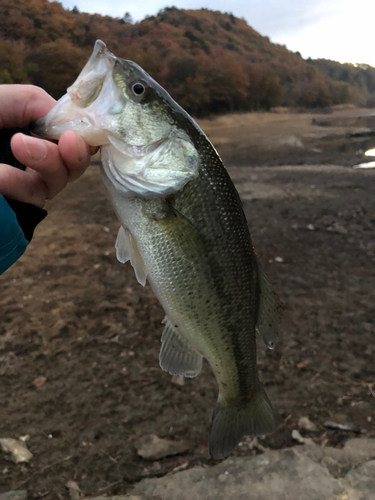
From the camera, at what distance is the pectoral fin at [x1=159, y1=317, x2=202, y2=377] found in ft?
5.07

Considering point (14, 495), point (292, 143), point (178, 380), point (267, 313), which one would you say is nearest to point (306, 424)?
point (178, 380)

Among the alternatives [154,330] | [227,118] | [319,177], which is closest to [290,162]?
[319,177]

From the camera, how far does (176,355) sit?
1.56 m

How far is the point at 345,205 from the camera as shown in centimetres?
758

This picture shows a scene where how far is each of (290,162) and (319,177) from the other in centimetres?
381

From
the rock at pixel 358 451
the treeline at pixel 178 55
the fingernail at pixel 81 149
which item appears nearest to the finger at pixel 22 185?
the fingernail at pixel 81 149

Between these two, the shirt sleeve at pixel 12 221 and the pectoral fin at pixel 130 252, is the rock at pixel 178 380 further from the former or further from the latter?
the shirt sleeve at pixel 12 221

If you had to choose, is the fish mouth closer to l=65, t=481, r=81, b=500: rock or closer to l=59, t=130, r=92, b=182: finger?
l=59, t=130, r=92, b=182: finger

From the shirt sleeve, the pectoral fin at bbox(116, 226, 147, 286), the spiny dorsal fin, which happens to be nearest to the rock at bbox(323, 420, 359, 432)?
the spiny dorsal fin

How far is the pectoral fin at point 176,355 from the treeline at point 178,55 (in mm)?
15952

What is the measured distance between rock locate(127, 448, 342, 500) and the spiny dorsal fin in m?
1.14

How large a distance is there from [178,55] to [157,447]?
3280 centimetres

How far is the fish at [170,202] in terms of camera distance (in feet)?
4.34

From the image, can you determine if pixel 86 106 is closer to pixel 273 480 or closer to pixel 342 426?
pixel 273 480
